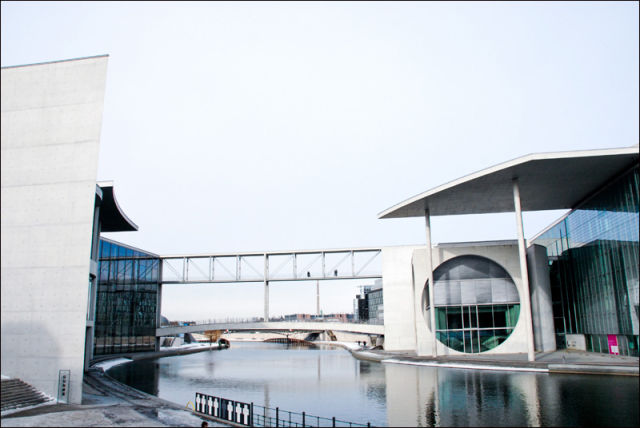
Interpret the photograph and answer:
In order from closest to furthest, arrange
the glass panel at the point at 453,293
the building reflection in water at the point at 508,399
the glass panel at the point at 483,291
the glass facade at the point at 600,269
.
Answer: the building reflection in water at the point at 508,399 → the glass facade at the point at 600,269 → the glass panel at the point at 483,291 → the glass panel at the point at 453,293

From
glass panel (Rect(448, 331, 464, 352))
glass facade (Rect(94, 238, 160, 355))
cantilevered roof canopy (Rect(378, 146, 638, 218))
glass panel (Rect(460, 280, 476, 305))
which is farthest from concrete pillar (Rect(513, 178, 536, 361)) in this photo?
glass facade (Rect(94, 238, 160, 355))

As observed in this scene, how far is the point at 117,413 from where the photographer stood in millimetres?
22109

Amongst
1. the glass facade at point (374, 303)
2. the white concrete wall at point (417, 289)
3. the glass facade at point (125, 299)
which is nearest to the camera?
the white concrete wall at point (417, 289)

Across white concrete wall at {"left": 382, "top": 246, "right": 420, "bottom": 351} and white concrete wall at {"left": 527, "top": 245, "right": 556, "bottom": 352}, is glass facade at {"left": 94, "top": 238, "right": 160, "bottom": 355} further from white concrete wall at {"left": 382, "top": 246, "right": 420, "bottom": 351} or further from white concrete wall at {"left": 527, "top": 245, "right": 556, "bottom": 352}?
white concrete wall at {"left": 527, "top": 245, "right": 556, "bottom": 352}

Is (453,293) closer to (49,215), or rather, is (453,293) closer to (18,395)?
(49,215)

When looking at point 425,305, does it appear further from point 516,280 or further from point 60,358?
point 60,358

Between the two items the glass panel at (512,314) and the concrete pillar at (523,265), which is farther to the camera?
the glass panel at (512,314)

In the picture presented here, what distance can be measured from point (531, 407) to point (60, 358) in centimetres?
2286

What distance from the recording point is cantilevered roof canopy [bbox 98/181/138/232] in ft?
138

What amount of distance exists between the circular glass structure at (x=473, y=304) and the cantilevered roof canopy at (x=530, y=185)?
615cm

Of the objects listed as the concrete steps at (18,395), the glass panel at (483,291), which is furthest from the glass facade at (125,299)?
the glass panel at (483,291)

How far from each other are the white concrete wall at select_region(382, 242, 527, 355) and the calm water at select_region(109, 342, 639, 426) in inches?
323

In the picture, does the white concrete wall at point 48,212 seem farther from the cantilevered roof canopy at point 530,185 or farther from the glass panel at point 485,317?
the glass panel at point 485,317

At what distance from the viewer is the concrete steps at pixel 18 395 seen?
22.6 meters
